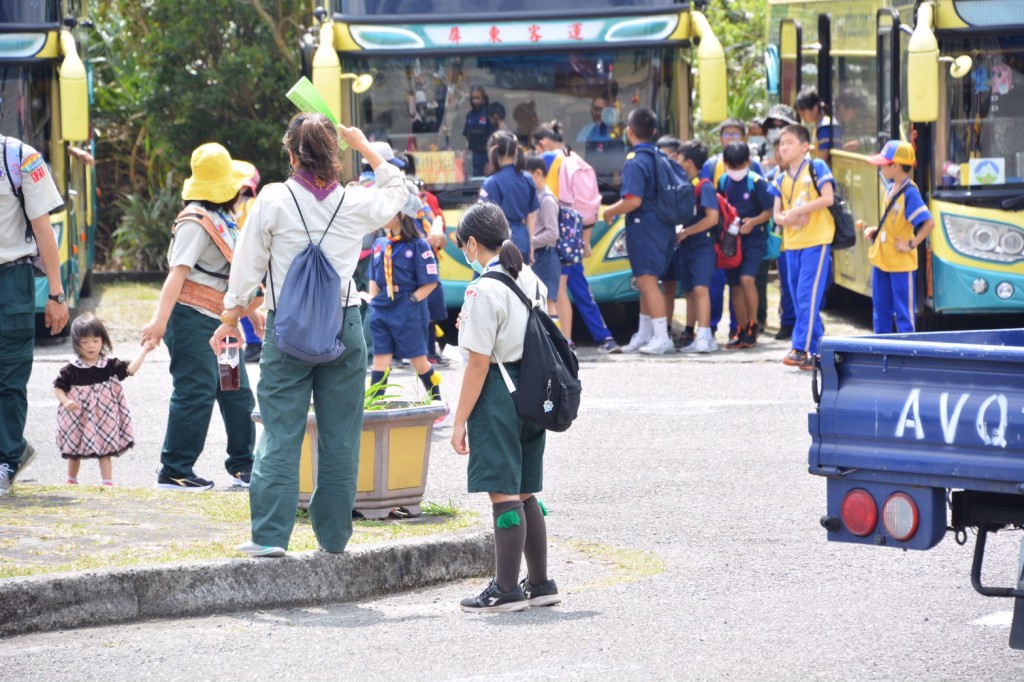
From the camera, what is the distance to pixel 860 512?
16.4 feet

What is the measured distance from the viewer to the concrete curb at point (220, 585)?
593 cm

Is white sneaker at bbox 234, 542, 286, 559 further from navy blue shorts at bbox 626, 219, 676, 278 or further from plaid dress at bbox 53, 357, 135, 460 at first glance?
navy blue shorts at bbox 626, 219, 676, 278

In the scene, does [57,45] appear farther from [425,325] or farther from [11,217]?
[11,217]

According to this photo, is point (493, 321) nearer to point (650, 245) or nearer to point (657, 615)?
point (657, 615)

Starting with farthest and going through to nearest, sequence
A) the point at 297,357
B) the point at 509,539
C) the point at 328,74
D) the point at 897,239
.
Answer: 1. the point at 328,74
2. the point at 897,239
3. the point at 297,357
4. the point at 509,539

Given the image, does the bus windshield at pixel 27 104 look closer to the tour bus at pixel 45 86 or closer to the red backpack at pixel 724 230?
the tour bus at pixel 45 86

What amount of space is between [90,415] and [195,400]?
2.29ft

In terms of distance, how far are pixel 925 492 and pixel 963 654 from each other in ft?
2.97

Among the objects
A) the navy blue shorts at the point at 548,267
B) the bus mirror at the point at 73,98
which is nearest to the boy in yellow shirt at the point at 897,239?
the navy blue shorts at the point at 548,267

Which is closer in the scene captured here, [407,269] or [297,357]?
[297,357]

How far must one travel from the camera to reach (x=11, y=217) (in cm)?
772

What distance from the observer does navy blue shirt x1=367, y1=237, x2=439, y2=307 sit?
9969 millimetres

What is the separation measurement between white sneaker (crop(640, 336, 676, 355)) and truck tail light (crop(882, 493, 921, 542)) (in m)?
8.64

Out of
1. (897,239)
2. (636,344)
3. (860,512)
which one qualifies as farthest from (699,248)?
(860,512)
